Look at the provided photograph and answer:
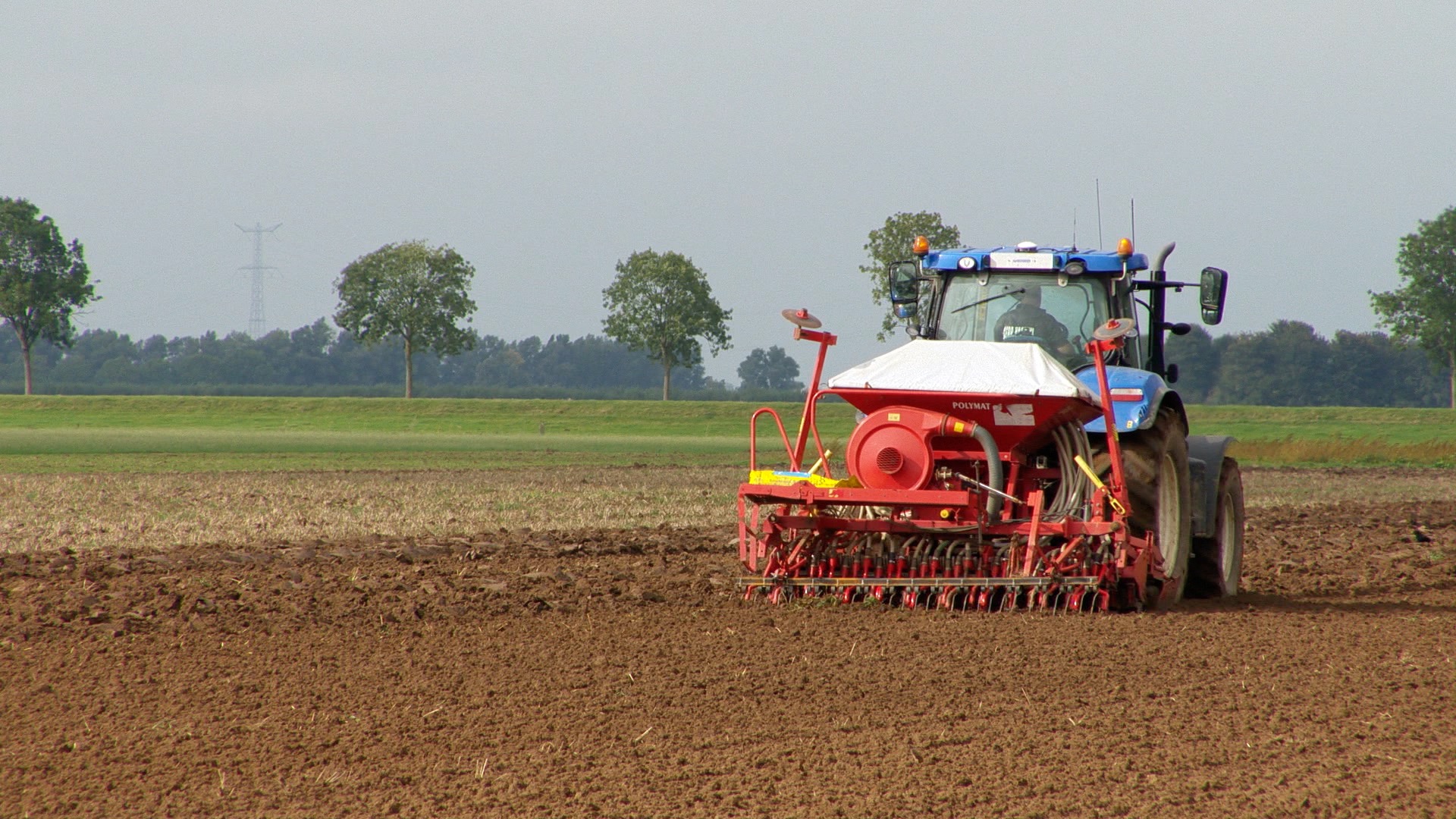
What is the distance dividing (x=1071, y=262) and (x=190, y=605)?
623 centimetres

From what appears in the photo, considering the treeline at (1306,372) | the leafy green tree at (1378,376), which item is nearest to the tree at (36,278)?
the treeline at (1306,372)

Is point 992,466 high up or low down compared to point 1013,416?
down

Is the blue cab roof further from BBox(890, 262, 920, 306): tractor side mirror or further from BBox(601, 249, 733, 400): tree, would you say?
BBox(601, 249, 733, 400): tree

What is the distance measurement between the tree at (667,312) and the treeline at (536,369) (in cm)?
862

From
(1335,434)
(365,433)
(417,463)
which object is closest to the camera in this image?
(417,463)

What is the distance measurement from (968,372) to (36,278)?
209 feet

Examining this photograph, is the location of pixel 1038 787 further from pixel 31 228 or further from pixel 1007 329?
pixel 31 228

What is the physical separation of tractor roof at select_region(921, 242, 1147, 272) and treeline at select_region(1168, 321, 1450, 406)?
85.1m

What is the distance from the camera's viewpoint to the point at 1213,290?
9500mm

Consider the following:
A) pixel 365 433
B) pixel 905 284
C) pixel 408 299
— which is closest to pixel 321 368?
pixel 408 299

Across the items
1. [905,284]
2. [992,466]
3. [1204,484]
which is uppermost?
[905,284]

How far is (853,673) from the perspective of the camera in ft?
21.6

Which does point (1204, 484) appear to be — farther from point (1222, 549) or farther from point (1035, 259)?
point (1035, 259)

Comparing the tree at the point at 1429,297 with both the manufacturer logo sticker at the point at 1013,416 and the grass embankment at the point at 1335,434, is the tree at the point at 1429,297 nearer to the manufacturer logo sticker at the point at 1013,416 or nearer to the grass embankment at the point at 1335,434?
the grass embankment at the point at 1335,434
